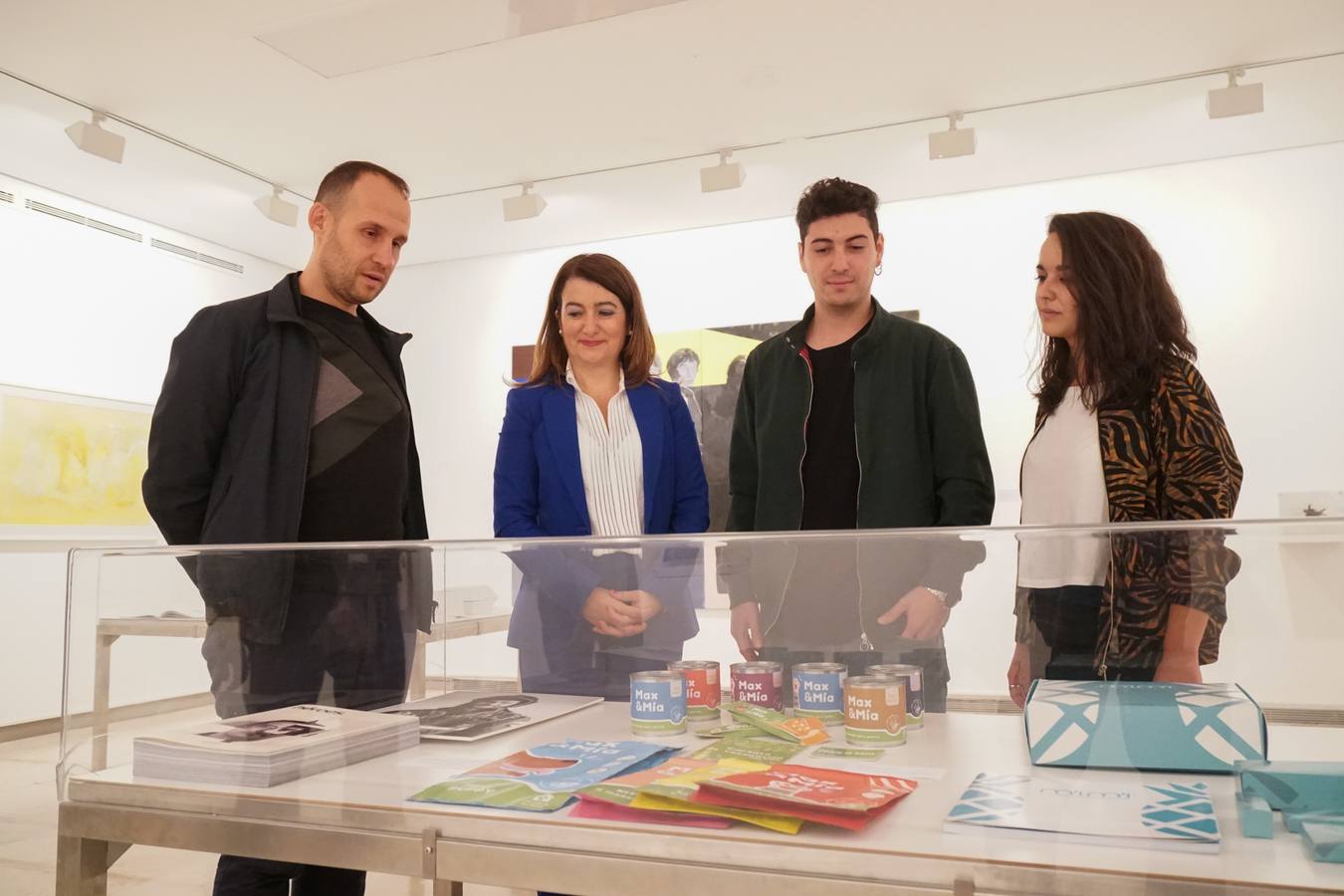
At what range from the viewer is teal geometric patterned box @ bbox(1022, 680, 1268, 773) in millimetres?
862

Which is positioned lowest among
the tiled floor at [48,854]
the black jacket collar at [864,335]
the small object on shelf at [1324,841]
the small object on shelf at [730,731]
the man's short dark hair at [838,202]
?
the tiled floor at [48,854]

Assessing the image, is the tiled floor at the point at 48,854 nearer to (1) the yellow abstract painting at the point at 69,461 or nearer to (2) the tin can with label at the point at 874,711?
(2) the tin can with label at the point at 874,711

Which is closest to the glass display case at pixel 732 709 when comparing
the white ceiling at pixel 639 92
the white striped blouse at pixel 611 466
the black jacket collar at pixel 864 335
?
the white striped blouse at pixel 611 466

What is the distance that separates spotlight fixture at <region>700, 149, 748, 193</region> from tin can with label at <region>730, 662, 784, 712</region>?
162 inches

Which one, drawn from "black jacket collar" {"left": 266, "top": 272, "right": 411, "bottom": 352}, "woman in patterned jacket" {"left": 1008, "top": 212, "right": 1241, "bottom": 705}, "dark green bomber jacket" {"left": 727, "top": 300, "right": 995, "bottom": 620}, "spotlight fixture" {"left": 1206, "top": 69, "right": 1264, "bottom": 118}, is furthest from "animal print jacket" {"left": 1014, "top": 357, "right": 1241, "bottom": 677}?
"spotlight fixture" {"left": 1206, "top": 69, "right": 1264, "bottom": 118}

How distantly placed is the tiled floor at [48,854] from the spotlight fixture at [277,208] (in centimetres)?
293

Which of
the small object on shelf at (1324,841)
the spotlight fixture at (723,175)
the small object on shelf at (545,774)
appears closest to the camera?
the small object on shelf at (1324,841)

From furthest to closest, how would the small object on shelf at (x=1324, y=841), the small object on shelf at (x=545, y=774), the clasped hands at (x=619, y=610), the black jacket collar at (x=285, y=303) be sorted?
the black jacket collar at (x=285, y=303) < the clasped hands at (x=619, y=610) < the small object on shelf at (x=545, y=774) < the small object on shelf at (x=1324, y=841)

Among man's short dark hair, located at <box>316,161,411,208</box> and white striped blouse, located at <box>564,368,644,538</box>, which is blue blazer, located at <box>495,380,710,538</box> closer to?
white striped blouse, located at <box>564,368,644,538</box>

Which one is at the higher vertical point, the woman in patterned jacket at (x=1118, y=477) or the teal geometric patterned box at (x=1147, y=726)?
the woman in patterned jacket at (x=1118, y=477)

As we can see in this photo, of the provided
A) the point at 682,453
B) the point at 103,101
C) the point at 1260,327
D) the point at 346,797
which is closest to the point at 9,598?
the point at 103,101

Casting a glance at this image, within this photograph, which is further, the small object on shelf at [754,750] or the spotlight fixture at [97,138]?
the spotlight fixture at [97,138]

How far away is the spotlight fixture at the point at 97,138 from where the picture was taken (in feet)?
14.5

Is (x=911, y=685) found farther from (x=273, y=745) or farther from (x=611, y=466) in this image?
(x=611, y=466)
